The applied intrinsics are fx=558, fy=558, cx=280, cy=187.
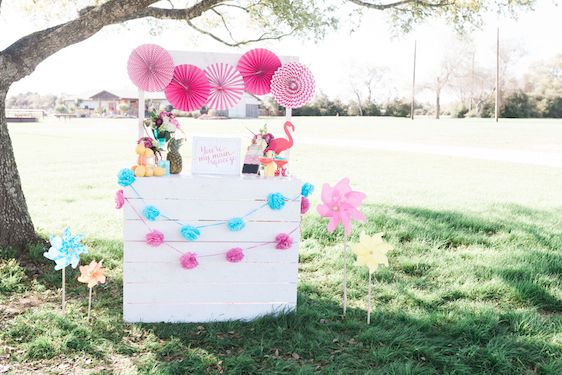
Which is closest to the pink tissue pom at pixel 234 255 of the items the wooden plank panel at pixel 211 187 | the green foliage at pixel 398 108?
the wooden plank panel at pixel 211 187

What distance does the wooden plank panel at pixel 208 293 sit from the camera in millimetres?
3533

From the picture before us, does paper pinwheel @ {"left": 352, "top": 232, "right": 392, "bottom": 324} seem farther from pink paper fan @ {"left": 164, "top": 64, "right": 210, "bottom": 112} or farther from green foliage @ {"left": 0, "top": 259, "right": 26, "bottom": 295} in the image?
green foliage @ {"left": 0, "top": 259, "right": 26, "bottom": 295}

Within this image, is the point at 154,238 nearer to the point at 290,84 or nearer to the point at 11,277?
the point at 290,84

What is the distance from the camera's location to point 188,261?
3.44 metres

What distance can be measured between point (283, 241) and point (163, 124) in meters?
1.10

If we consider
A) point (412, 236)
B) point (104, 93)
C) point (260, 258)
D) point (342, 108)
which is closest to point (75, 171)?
point (412, 236)

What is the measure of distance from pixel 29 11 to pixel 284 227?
5565mm

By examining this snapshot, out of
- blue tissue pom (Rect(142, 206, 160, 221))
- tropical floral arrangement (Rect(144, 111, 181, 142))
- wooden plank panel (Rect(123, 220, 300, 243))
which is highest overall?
tropical floral arrangement (Rect(144, 111, 181, 142))

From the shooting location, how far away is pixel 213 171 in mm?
3615

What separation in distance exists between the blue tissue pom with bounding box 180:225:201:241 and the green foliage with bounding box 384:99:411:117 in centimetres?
3869

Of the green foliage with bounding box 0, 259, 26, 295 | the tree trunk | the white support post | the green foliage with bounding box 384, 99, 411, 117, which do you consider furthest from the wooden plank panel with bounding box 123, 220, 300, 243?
the green foliage with bounding box 384, 99, 411, 117

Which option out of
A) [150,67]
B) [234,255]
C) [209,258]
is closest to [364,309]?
[234,255]

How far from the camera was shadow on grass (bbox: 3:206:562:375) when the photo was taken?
303cm

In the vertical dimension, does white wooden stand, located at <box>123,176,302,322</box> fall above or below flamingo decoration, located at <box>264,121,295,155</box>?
below
